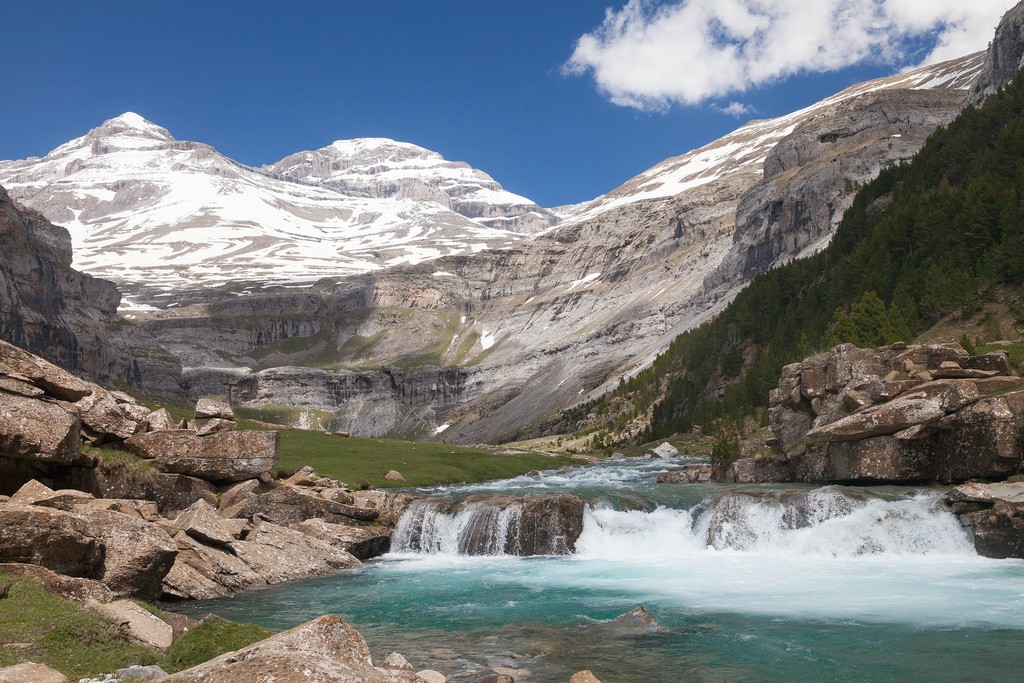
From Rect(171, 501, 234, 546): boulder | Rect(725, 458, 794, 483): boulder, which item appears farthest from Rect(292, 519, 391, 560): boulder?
Rect(725, 458, 794, 483): boulder

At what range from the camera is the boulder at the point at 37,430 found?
2423cm

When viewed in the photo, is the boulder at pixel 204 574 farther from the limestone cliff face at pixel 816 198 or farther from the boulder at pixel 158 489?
the limestone cliff face at pixel 816 198

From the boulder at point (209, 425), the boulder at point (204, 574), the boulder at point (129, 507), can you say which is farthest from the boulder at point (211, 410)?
the boulder at point (204, 574)

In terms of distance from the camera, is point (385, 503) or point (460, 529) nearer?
point (460, 529)

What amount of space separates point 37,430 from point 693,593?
25.4 metres

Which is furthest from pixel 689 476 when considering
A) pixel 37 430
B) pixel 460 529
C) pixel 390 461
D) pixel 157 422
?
pixel 37 430

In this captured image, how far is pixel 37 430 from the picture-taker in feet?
82.3

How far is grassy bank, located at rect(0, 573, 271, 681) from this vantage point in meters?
12.9

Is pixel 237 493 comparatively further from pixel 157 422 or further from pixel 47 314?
pixel 47 314

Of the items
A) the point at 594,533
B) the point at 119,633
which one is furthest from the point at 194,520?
the point at 594,533

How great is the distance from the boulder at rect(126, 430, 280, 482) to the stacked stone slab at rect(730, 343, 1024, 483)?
1347 inches

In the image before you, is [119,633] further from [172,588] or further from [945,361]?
[945,361]

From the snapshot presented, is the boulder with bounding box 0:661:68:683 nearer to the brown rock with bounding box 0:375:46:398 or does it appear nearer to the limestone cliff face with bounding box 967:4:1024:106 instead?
the brown rock with bounding box 0:375:46:398

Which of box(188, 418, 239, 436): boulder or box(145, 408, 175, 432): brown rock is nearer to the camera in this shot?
box(145, 408, 175, 432): brown rock
